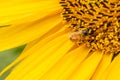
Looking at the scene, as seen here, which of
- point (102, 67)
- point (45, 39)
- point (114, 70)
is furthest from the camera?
point (45, 39)

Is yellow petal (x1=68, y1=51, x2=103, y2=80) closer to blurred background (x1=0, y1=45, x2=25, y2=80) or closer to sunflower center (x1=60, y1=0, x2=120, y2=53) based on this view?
sunflower center (x1=60, y1=0, x2=120, y2=53)

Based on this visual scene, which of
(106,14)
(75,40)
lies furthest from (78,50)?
(106,14)

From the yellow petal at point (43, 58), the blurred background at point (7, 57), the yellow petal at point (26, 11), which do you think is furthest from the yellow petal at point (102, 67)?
the blurred background at point (7, 57)

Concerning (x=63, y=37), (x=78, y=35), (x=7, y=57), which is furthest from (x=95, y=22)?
(x=7, y=57)

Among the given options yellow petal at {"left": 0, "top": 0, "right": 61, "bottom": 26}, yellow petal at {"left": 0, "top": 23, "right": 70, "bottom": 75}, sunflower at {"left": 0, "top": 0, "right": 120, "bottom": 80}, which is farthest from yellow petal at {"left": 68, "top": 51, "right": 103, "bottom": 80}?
yellow petal at {"left": 0, "top": 0, "right": 61, "bottom": 26}

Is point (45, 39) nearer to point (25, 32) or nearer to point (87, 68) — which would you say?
point (25, 32)

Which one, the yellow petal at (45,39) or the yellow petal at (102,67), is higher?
the yellow petal at (45,39)

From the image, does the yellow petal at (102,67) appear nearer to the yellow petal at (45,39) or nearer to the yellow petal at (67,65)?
the yellow petal at (67,65)

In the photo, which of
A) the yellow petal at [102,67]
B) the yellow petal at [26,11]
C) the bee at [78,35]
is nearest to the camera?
the yellow petal at [102,67]
